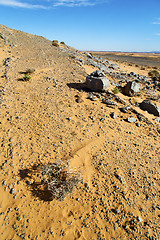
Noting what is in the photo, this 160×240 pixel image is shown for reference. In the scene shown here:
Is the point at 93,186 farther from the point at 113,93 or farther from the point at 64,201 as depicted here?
the point at 113,93

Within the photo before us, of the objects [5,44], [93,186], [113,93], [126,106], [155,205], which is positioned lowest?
[155,205]

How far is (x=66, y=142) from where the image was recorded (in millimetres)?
5352

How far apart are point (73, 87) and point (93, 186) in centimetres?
621

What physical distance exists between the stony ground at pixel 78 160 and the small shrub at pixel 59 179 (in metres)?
0.20

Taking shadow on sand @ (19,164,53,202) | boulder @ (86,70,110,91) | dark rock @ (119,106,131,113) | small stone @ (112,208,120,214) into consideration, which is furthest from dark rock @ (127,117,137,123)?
shadow on sand @ (19,164,53,202)

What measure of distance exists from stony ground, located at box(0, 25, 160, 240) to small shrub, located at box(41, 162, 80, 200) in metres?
0.20

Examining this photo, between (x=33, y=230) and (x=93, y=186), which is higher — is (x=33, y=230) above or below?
below

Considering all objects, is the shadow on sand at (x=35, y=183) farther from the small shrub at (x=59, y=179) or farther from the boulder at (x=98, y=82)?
the boulder at (x=98, y=82)

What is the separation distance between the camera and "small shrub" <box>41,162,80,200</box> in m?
3.76

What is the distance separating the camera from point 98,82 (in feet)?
26.8

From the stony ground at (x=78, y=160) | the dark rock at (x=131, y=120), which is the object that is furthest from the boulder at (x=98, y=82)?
the dark rock at (x=131, y=120)

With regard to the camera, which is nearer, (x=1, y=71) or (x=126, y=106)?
(x=126, y=106)

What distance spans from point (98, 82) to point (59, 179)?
5994 mm

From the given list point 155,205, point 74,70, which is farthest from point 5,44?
point 155,205
